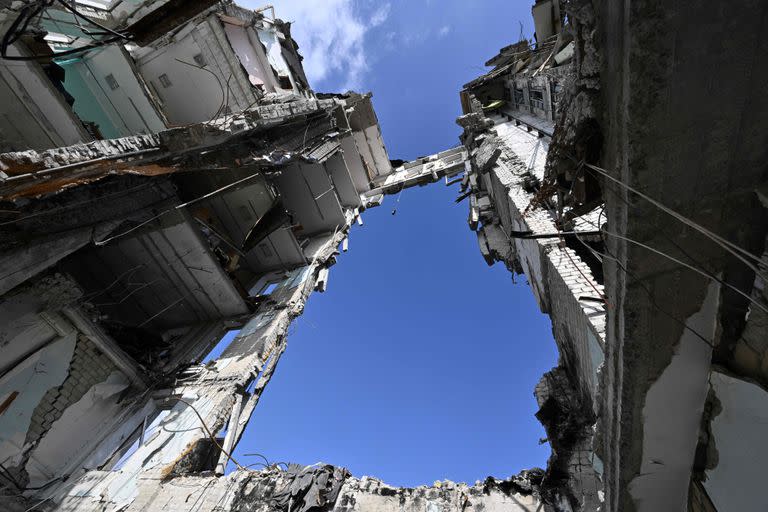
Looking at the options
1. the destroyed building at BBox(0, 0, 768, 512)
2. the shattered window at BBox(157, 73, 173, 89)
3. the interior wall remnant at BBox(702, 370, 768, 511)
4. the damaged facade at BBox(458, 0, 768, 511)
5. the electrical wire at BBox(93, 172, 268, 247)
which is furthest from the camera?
the shattered window at BBox(157, 73, 173, 89)

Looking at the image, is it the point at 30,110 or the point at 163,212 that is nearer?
the point at 163,212

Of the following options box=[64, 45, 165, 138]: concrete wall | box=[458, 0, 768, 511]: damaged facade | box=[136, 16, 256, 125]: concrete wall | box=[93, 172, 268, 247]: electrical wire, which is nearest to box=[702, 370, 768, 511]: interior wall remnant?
box=[458, 0, 768, 511]: damaged facade

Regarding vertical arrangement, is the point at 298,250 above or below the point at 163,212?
below

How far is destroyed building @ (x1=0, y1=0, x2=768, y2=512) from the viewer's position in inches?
91.6

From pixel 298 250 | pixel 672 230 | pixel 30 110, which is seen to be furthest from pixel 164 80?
pixel 672 230

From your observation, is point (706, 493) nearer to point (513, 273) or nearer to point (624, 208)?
point (624, 208)

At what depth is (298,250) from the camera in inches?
531

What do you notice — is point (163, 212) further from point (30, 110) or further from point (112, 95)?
point (112, 95)

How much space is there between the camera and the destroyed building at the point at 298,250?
233 centimetres

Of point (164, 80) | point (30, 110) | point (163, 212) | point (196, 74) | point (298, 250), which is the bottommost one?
point (298, 250)

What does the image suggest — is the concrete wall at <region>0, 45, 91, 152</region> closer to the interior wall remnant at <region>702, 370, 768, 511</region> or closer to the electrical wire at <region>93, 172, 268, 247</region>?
the electrical wire at <region>93, 172, 268, 247</region>

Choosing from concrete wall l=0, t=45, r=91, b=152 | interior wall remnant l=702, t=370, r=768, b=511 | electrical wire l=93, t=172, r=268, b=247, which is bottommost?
interior wall remnant l=702, t=370, r=768, b=511

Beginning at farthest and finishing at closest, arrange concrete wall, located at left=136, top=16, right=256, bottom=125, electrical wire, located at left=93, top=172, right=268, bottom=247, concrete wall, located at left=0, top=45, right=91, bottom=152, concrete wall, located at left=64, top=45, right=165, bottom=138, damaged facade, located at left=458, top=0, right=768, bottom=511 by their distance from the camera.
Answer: concrete wall, located at left=64, top=45, right=165, bottom=138 → concrete wall, located at left=136, top=16, right=256, bottom=125 → concrete wall, located at left=0, top=45, right=91, bottom=152 → electrical wire, located at left=93, top=172, right=268, bottom=247 → damaged facade, located at left=458, top=0, right=768, bottom=511

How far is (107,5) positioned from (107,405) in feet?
45.1
